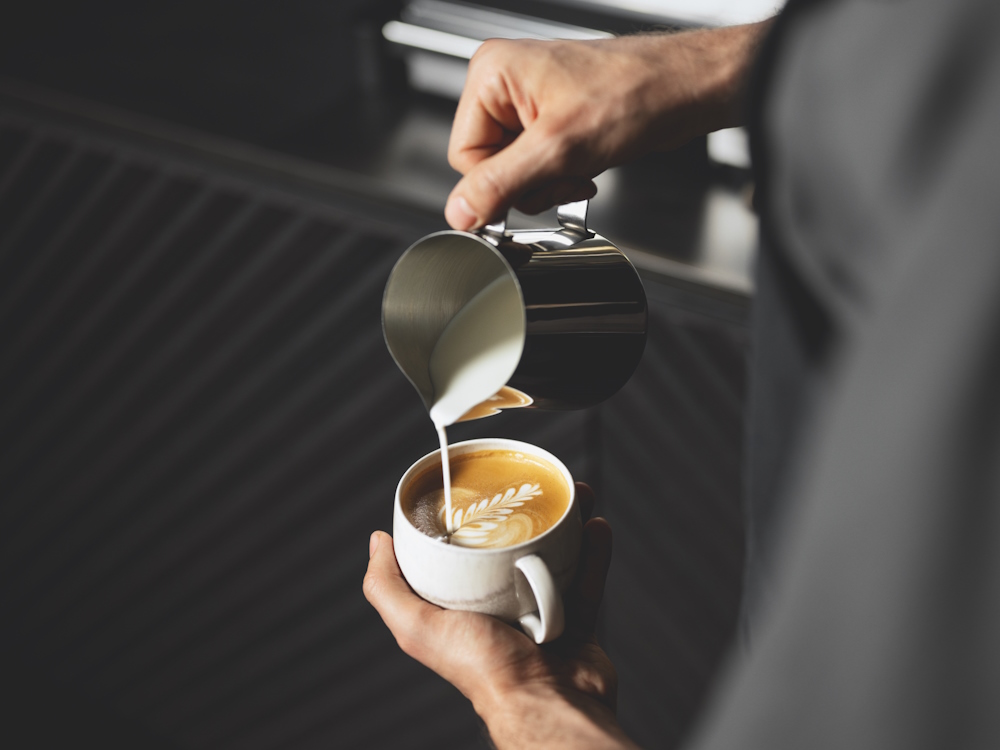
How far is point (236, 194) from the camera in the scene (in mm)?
1854

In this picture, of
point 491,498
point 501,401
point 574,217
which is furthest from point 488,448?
point 574,217

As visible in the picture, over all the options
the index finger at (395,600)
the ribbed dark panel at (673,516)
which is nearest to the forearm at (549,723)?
the index finger at (395,600)

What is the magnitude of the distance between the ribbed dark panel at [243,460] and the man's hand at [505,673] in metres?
0.74

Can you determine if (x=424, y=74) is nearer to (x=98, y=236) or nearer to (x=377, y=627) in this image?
(x=98, y=236)

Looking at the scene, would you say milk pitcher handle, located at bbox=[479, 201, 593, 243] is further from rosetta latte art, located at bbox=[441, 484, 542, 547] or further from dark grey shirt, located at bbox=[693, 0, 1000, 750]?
dark grey shirt, located at bbox=[693, 0, 1000, 750]

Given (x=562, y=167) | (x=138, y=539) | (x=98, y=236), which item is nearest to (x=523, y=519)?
(x=562, y=167)

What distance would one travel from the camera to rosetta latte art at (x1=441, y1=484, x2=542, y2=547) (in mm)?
969

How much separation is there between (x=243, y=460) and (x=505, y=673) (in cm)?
135

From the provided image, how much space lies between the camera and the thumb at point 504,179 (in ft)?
2.90

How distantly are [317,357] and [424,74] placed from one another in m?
0.70

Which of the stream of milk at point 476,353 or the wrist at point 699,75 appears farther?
the wrist at point 699,75

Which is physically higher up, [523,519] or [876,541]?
[876,541]

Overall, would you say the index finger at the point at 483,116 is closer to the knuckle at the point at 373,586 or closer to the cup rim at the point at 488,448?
the cup rim at the point at 488,448

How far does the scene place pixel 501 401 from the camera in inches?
36.1
